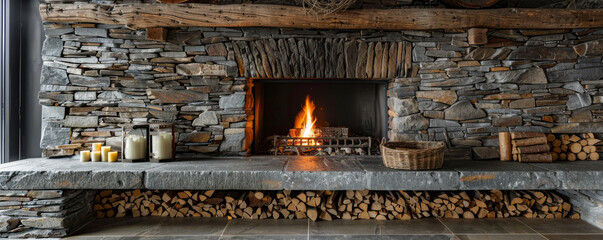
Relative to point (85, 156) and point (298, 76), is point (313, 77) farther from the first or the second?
point (85, 156)

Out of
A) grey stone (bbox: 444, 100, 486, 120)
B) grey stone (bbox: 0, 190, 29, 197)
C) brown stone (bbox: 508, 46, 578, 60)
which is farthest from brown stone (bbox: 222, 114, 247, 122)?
brown stone (bbox: 508, 46, 578, 60)

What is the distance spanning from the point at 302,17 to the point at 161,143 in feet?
5.29

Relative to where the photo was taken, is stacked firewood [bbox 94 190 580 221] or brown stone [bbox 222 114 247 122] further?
brown stone [bbox 222 114 247 122]

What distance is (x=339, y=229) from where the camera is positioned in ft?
8.10

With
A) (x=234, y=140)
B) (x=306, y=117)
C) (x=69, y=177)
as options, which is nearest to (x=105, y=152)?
(x=69, y=177)

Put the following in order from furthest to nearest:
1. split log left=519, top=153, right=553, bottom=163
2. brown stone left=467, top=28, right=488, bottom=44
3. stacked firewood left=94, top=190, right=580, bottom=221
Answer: brown stone left=467, top=28, right=488, bottom=44, split log left=519, top=153, right=553, bottom=163, stacked firewood left=94, top=190, right=580, bottom=221

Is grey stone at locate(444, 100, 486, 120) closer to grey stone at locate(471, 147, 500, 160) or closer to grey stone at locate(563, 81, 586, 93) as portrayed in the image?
grey stone at locate(471, 147, 500, 160)

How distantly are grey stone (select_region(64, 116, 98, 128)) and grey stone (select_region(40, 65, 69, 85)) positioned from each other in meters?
0.33

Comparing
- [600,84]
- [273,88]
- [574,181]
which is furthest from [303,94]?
[600,84]

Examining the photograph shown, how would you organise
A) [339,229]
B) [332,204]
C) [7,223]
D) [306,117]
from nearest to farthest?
1. [7,223]
2. [339,229]
3. [332,204]
4. [306,117]

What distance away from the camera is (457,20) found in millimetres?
2898

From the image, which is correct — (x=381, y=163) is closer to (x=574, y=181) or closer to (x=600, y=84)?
(x=574, y=181)

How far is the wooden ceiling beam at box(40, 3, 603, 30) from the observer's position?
2840 millimetres

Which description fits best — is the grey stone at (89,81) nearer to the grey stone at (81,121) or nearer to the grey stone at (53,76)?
the grey stone at (53,76)
